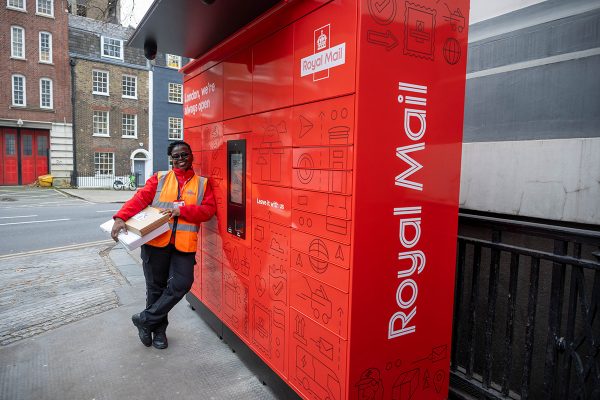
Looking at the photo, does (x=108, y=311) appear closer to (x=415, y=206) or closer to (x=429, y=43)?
(x=415, y=206)

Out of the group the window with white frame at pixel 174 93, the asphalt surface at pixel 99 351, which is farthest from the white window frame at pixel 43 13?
the asphalt surface at pixel 99 351

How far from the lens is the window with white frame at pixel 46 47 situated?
84.7 feet

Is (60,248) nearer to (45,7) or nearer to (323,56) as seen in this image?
(323,56)

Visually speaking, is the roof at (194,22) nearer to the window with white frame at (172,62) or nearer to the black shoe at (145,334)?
the black shoe at (145,334)

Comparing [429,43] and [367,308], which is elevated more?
[429,43]

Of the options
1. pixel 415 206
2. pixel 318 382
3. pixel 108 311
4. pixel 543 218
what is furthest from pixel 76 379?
pixel 543 218

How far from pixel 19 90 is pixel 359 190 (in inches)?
1181

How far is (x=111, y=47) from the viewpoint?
2836cm

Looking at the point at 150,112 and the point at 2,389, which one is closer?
the point at 2,389

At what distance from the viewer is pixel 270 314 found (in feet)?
10.2

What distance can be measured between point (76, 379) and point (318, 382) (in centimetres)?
213

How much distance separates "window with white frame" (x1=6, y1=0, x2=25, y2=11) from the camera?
24.7 metres

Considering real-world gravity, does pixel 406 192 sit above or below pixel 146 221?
above

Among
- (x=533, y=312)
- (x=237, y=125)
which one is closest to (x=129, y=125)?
(x=237, y=125)
